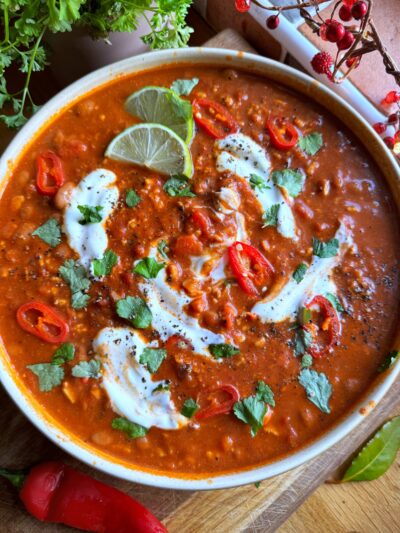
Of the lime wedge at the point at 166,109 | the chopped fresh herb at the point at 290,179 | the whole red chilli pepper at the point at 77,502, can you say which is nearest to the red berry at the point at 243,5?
the lime wedge at the point at 166,109

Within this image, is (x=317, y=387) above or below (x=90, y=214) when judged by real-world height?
above

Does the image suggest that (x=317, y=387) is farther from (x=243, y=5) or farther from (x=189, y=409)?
(x=243, y=5)

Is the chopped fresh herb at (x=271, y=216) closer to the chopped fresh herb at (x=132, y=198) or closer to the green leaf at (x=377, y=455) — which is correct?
the chopped fresh herb at (x=132, y=198)

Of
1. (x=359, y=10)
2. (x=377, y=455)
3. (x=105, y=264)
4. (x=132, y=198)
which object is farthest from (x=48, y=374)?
(x=359, y=10)

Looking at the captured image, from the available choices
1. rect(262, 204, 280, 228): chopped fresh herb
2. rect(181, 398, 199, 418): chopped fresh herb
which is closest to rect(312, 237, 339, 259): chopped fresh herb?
rect(262, 204, 280, 228): chopped fresh herb

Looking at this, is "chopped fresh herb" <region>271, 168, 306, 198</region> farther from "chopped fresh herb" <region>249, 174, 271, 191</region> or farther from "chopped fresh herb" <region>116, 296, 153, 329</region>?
"chopped fresh herb" <region>116, 296, 153, 329</region>

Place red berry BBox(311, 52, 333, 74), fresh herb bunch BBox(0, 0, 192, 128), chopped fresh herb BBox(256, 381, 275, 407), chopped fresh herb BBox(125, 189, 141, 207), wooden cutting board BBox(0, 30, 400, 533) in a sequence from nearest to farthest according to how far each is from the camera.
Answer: fresh herb bunch BBox(0, 0, 192, 128)
chopped fresh herb BBox(256, 381, 275, 407)
chopped fresh herb BBox(125, 189, 141, 207)
wooden cutting board BBox(0, 30, 400, 533)
red berry BBox(311, 52, 333, 74)
